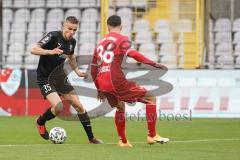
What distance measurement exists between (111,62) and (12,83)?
11.2 meters

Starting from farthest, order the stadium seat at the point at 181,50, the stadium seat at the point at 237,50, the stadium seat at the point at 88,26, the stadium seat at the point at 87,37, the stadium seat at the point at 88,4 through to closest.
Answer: the stadium seat at the point at 88,4, the stadium seat at the point at 88,26, the stadium seat at the point at 87,37, the stadium seat at the point at 237,50, the stadium seat at the point at 181,50

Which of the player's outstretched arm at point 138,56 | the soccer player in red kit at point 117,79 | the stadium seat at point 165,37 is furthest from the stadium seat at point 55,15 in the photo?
the player's outstretched arm at point 138,56

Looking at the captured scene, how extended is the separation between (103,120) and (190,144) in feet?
26.6

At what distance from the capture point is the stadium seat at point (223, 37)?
24.7 metres

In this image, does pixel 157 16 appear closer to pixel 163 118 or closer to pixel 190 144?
pixel 163 118

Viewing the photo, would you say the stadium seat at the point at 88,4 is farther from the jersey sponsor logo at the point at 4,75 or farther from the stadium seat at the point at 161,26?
the jersey sponsor logo at the point at 4,75

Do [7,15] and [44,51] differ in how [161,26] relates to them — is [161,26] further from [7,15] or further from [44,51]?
[44,51]

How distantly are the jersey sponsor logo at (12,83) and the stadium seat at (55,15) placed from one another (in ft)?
17.0

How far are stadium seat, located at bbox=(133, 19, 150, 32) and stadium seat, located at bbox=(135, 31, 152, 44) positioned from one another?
11cm

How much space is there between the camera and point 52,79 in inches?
520

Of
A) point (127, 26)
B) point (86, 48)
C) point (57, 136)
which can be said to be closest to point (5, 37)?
point (86, 48)

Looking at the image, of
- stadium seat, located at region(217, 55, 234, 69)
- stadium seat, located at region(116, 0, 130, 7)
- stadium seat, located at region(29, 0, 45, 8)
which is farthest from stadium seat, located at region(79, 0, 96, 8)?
stadium seat, located at region(217, 55, 234, 69)

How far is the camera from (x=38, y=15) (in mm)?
27672

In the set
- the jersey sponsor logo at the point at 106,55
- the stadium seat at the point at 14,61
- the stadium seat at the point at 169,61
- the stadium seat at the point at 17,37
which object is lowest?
the stadium seat at the point at 14,61
